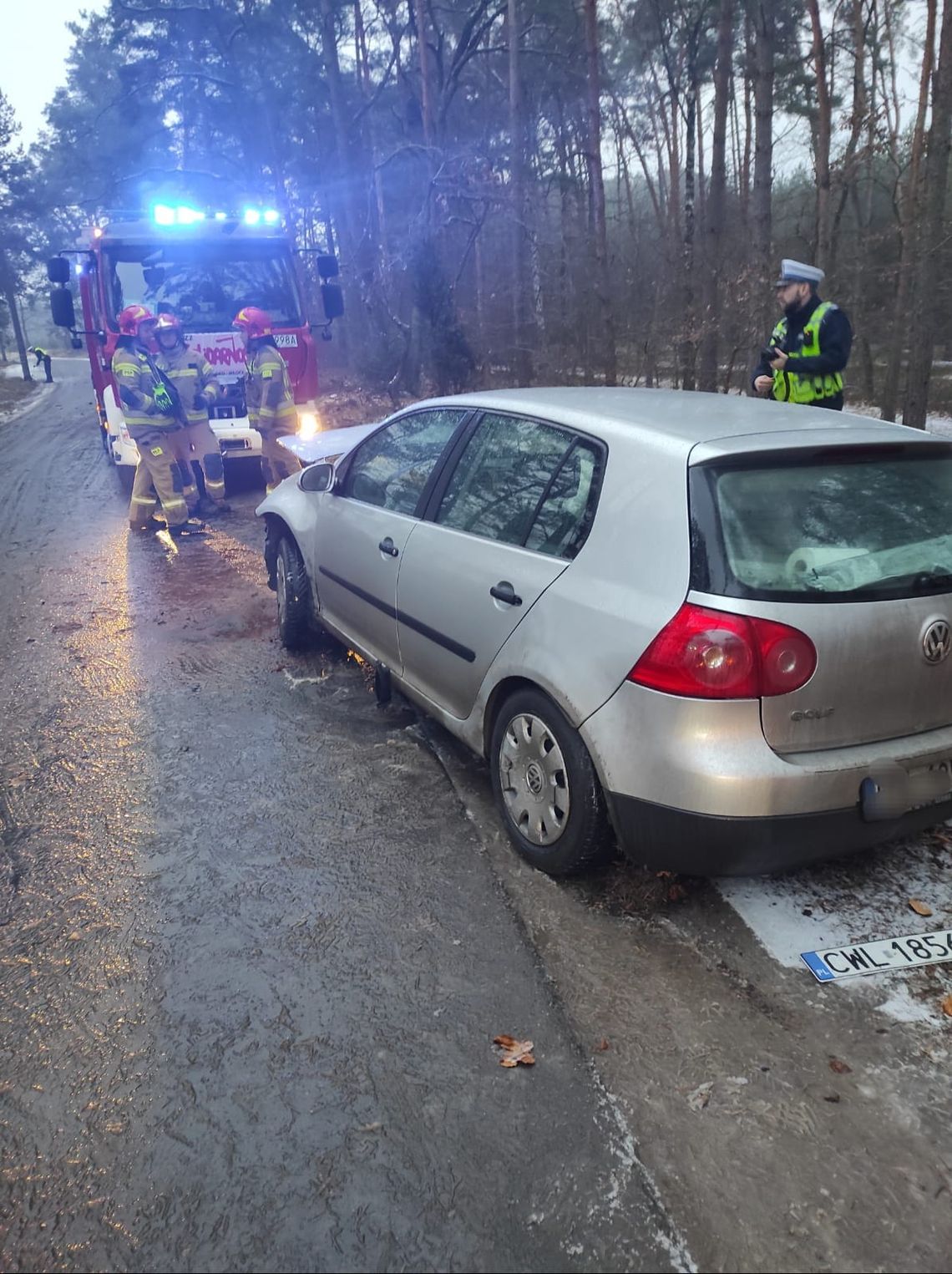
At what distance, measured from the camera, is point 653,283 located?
17984 mm

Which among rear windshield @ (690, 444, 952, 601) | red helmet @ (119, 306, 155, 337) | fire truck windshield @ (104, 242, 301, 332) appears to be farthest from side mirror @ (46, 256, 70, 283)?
rear windshield @ (690, 444, 952, 601)

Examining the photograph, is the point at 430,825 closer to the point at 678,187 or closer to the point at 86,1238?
the point at 86,1238

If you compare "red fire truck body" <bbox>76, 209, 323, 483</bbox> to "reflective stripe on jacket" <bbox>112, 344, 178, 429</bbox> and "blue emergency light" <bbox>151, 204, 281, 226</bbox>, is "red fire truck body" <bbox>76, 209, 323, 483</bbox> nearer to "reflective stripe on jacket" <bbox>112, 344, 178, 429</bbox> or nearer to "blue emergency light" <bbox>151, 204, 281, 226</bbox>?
"blue emergency light" <bbox>151, 204, 281, 226</bbox>

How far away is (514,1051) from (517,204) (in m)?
17.2

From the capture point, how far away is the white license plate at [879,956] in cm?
264

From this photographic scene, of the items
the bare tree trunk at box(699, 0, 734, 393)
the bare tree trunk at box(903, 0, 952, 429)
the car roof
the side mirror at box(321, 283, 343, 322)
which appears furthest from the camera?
the bare tree trunk at box(699, 0, 734, 393)

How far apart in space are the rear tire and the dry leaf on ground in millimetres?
3388

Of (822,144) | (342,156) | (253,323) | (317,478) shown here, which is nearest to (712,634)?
(317,478)

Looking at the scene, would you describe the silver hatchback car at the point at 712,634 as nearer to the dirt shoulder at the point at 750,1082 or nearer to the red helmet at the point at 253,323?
the dirt shoulder at the point at 750,1082

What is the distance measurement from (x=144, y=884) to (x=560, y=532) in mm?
1953

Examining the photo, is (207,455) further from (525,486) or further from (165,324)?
(525,486)

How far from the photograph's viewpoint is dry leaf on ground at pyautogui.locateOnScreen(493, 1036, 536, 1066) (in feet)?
7.81

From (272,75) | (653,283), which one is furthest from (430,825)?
(272,75)

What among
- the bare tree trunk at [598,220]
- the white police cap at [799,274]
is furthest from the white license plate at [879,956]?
the bare tree trunk at [598,220]
